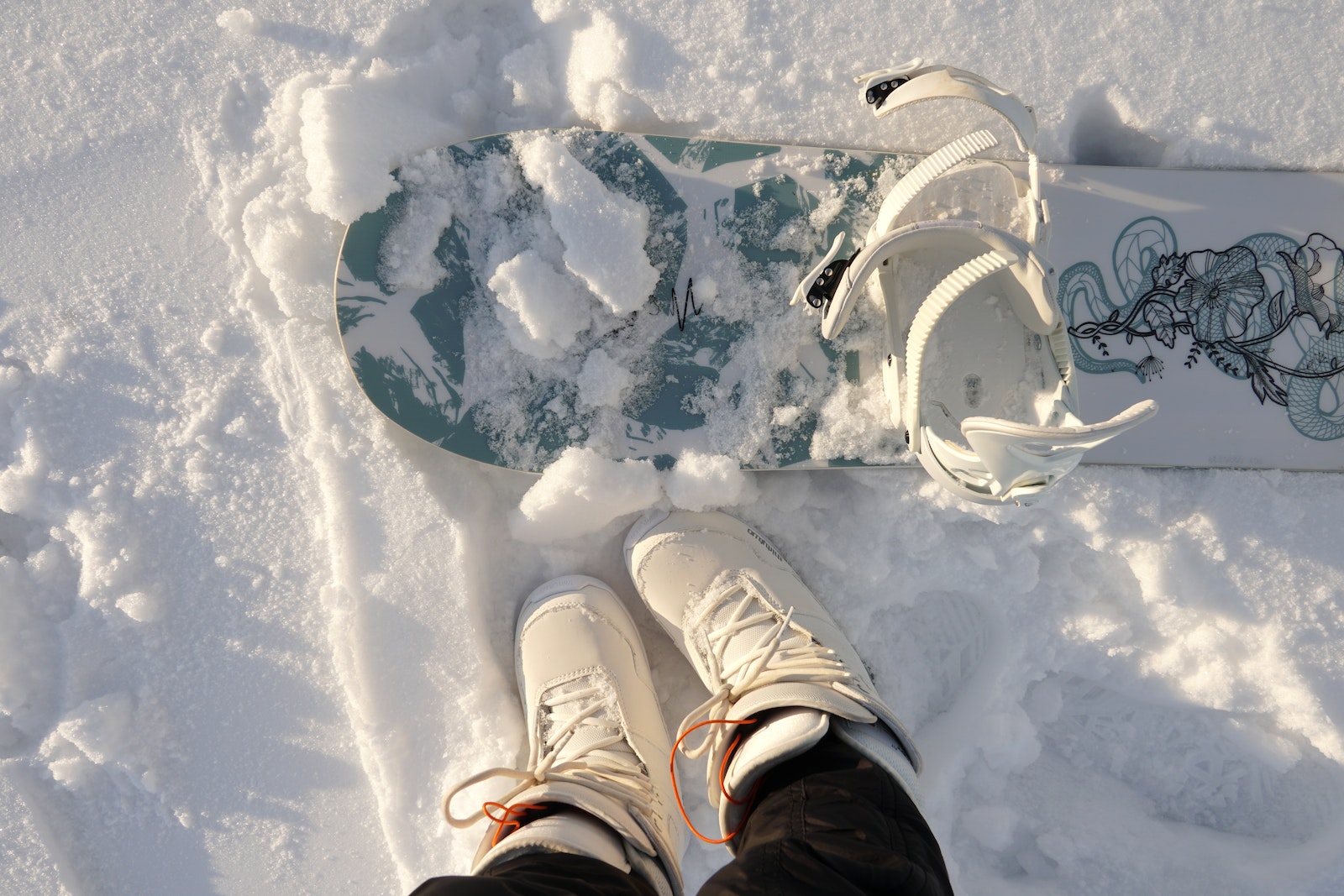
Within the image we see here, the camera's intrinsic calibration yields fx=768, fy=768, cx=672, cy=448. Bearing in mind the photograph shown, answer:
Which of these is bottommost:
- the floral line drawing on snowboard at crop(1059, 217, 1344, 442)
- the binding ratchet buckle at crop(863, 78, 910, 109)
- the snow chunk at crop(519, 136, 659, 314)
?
the floral line drawing on snowboard at crop(1059, 217, 1344, 442)

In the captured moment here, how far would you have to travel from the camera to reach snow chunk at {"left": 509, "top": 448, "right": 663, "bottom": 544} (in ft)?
4.45

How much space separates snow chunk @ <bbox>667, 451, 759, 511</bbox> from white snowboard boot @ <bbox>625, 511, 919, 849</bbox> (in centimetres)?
4

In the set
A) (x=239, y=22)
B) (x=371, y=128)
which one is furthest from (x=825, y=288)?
(x=239, y=22)

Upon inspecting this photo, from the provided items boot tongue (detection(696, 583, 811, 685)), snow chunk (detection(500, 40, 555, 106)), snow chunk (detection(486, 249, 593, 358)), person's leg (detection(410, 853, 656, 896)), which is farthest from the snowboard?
person's leg (detection(410, 853, 656, 896))

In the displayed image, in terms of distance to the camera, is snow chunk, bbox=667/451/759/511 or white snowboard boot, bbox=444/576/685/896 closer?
white snowboard boot, bbox=444/576/685/896

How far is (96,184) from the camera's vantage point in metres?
1.43

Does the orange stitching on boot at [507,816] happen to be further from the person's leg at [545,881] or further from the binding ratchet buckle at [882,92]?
the binding ratchet buckle at [882,92]

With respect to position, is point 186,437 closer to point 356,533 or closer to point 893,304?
point 356,533

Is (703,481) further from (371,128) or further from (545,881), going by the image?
(371,128)

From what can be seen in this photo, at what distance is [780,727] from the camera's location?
1.16m

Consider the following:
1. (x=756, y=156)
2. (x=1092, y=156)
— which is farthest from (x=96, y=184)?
(x=1092, y=156)

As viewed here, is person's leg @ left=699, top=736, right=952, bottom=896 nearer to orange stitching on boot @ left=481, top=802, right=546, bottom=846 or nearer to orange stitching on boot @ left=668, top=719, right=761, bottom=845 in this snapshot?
orange stitching on boot @ left=668, top=719, right=761, bottom=845

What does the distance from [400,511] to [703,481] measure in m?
0.55

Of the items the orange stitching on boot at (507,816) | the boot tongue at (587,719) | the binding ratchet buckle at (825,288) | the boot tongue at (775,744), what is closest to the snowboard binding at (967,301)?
the binding ratchet buckle at (825,288)
